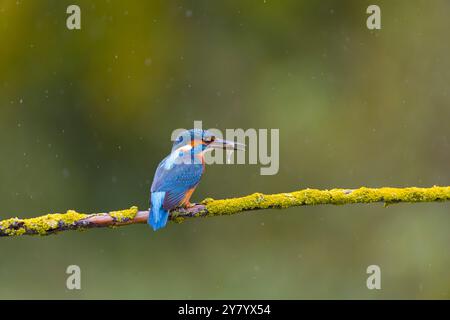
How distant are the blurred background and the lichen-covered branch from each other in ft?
14.1

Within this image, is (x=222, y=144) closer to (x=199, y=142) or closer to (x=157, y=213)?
(x=199, y=142)

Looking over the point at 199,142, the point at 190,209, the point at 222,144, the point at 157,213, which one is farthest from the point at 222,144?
the point at 157,213

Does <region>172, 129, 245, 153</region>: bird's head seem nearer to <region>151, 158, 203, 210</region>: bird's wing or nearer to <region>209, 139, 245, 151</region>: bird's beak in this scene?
<region>209, 139, 245, 151</region>: bird's beak

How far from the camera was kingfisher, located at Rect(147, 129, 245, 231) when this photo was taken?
15.4 feet

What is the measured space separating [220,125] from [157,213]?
4.29 metres

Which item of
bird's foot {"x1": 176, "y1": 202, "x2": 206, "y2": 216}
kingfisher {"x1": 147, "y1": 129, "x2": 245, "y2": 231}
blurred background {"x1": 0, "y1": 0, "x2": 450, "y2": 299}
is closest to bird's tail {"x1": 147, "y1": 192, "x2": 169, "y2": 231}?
kingfisher {"x1": 147, "y1": 129, "x2": 245, "y2": 231}

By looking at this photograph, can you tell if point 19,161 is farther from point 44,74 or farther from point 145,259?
point 145,259

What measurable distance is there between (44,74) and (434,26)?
13.8 feet

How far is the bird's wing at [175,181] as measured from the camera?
4777 mm

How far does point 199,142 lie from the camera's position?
5.29m

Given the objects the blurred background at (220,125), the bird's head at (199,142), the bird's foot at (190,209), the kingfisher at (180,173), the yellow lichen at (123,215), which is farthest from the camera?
the blurred background at (220,125)

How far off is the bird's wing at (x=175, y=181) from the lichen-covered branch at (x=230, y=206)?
8.2 inches

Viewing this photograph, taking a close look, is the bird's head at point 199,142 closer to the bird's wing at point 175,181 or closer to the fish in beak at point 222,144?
the fish in beak at point 222,144

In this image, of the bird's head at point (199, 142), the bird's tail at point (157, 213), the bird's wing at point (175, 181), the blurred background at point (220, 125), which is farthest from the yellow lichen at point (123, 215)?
the blurred background at point (220, 125)
